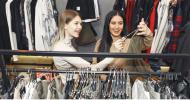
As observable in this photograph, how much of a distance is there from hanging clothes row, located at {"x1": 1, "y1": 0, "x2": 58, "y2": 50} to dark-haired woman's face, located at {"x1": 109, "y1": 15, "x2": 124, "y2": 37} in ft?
2.57

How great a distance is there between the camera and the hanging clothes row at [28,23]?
8.91 feet

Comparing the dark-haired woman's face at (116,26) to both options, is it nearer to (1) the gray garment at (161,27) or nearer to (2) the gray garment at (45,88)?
(1) the gray garment at (161,27)

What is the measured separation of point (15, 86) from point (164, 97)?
77cm

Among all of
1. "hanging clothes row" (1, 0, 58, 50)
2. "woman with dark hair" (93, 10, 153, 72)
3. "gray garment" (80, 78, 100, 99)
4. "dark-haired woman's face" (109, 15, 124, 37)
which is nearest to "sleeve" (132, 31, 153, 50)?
"woman with dark hair" (93, 10, 153, 72)

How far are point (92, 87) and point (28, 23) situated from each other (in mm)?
1394

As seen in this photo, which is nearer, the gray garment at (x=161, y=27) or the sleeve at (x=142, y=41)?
the sleeve at (x=142, y=41)

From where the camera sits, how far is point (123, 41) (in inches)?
77.4

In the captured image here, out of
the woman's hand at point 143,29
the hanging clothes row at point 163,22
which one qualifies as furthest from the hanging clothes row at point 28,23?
the woman's hand at point 143,29

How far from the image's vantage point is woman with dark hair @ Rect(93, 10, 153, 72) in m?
2.00

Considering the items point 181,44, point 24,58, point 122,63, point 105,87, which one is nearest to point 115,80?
point 105,87

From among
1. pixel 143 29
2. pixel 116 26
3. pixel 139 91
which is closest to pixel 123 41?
pixel 143 29

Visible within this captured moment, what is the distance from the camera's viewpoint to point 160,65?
2646 mm

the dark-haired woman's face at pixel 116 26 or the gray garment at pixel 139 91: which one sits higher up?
the dark-haired woman's face at pixel 116 26

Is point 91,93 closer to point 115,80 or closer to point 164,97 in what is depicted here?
point 115,80
